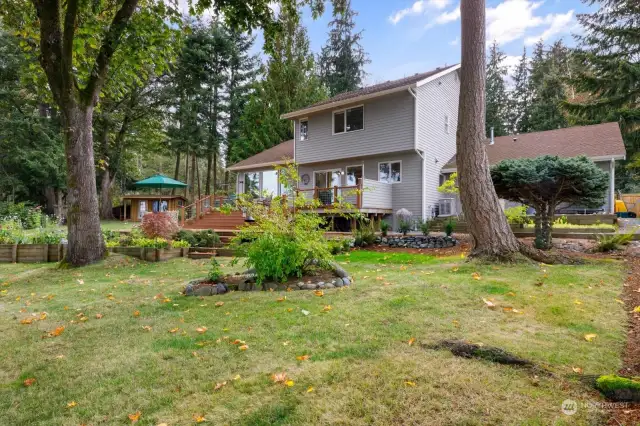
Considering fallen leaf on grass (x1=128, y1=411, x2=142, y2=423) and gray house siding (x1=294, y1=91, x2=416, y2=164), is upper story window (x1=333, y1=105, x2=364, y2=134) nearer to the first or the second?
gray house siding (x1=294, y1=91, x2=416, y2=164)

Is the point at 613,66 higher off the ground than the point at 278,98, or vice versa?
the point at 278,98

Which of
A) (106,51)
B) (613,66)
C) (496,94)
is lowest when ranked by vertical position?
(106,51)

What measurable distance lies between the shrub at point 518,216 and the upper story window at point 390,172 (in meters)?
5.60

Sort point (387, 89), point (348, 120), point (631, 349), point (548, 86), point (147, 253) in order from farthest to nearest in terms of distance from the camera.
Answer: point (548, 86) < point (348, 120) < point (387, 89) < point (147, 253) < point (631, 349)

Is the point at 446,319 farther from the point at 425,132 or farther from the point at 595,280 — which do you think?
the point at 425,132

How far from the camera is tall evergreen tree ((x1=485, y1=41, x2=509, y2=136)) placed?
99.3 ft

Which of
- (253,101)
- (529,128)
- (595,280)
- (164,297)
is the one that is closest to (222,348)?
(164,297)

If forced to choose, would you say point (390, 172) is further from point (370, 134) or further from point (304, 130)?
point (304, 130)

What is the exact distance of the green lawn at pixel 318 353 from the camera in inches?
82.0

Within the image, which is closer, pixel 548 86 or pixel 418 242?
pixel 418 242

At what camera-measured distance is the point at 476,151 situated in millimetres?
6562

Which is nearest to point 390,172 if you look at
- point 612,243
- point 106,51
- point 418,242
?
point 418,242

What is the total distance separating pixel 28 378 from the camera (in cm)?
275

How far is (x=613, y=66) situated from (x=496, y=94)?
1386 centimetres
